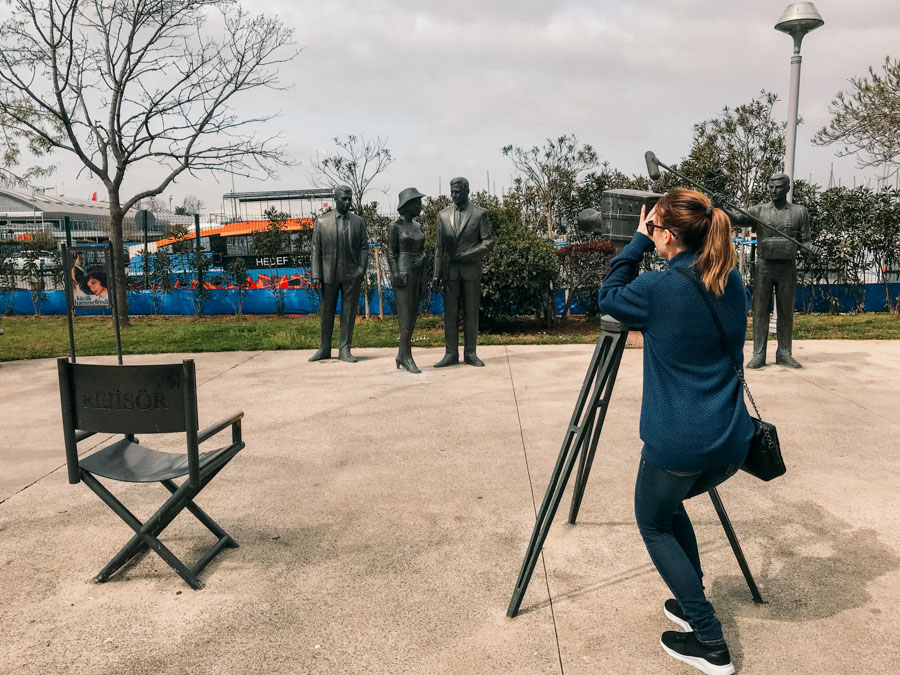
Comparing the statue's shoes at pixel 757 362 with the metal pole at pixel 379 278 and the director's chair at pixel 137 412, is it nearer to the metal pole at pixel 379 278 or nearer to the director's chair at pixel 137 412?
the director's chair at pixel 137 412

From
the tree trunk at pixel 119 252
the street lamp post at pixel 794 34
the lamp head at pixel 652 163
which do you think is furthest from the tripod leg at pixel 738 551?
the tree trunk at pixel 119 252

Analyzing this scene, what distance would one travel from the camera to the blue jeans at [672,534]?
7.15ft

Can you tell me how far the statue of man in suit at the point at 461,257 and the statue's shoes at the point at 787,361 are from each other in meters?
3.48

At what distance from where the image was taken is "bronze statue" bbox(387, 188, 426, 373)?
7.99 m

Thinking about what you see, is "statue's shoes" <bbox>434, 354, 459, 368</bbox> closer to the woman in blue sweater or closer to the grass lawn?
the grass lawn

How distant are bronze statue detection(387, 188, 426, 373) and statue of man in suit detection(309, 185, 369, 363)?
794 mm

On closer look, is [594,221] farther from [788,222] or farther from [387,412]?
[788,222]

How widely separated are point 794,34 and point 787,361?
4.69 meters

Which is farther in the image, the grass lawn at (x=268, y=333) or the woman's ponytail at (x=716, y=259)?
the grass lawn at (x=268, y=333)

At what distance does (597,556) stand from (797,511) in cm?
128

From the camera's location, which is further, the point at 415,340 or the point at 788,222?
the point at 415,340

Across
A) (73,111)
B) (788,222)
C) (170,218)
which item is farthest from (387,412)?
(170,218)

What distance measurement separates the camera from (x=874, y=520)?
3527mm

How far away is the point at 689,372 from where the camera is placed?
6.97 feet
